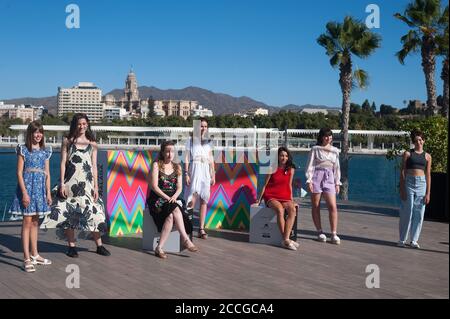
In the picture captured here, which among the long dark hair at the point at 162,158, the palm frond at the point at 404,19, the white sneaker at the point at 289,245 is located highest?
the palm frond at the point at 404,19

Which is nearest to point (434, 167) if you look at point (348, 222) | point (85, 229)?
point (348, 222)

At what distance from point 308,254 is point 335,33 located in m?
18.5

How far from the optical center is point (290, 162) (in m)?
7.80

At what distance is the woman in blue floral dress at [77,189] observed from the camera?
6637mm

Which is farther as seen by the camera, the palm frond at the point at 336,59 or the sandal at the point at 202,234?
the palm frond at the point at 336,59

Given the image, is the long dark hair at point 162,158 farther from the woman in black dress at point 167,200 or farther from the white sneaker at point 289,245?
the white sneaker at point 289,245

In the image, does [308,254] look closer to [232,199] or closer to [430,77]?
[232,199]

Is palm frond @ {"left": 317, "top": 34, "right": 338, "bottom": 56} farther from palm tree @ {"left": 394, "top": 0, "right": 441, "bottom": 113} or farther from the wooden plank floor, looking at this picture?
the wooden plank floor

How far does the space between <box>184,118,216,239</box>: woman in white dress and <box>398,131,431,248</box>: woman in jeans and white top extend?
104 inches

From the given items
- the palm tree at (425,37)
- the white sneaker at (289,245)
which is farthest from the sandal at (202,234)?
the palm tree at (425,37)

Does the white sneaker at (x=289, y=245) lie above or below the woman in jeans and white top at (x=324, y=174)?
below

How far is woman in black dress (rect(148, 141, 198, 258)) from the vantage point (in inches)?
273

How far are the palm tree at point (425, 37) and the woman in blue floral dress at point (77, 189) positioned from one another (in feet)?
44.8

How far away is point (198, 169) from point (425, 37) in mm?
15315
